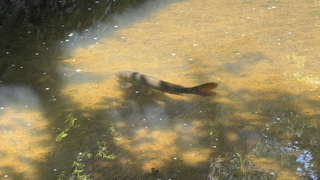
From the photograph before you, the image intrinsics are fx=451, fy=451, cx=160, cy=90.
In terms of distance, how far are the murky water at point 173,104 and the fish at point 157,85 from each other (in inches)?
4.2

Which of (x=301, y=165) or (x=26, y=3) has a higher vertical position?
(x=26, y=3)

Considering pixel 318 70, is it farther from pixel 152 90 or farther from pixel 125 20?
pixel 125 20

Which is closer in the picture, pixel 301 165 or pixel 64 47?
pixel 301 165

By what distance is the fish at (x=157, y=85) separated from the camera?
17.6 feet

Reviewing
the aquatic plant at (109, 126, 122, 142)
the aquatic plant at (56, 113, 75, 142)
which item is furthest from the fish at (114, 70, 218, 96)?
the aquatic plant at (56, 113, 75, 142)

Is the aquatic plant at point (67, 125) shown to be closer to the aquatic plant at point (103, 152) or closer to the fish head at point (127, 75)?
the aquatic plant at point (103, 152)

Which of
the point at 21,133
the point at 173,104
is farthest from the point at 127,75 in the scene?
the point at 21,133

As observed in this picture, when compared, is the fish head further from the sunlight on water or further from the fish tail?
the sunlight on water

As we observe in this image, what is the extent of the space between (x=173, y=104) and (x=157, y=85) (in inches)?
12.2

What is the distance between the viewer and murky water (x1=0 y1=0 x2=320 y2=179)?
14.7 feet

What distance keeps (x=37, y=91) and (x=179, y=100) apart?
5.98 ft

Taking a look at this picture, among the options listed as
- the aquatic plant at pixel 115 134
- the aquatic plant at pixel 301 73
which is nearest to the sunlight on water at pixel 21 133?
the aquatic plant at pixel 115 134

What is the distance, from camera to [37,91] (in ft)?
18.8

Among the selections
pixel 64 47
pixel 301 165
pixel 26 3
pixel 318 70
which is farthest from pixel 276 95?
pixel 26 3
